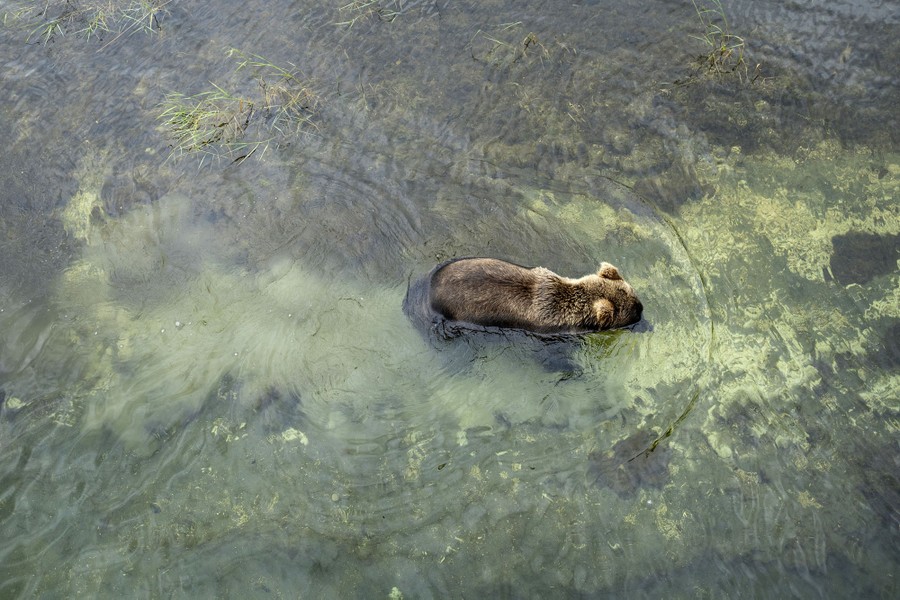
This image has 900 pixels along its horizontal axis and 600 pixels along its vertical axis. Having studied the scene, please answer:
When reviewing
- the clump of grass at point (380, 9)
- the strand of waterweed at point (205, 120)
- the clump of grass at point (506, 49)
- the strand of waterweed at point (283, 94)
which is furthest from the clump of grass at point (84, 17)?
the clump of grass at point (506, 49)

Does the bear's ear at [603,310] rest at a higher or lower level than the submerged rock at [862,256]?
lower

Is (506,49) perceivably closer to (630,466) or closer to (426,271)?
(426,271)

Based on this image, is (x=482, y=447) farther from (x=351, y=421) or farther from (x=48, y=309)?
(x=48, y=309)

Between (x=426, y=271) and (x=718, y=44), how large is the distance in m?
3.86

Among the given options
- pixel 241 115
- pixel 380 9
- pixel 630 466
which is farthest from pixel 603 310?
pixel 380 9

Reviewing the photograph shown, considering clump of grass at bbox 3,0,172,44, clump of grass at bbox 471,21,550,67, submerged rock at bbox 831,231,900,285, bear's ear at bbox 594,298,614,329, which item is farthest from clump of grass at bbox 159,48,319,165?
submerged rock at bbox 831,231,900,285

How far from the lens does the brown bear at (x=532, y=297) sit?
5129 mm

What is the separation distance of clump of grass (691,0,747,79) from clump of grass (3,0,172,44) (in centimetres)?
580

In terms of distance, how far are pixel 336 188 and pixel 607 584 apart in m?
4.02

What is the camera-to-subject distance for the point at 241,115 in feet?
21.4

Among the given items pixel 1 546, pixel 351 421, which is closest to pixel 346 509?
pixel 351 421

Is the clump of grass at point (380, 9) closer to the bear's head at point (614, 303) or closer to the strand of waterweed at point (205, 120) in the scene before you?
the strand of waterweed at point (205, 120)

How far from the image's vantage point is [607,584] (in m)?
4.48

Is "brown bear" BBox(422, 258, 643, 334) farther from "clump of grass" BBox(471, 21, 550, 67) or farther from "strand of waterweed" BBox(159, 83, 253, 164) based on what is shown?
"strand of waterweed" BBox(159, 83, 253, 164)
